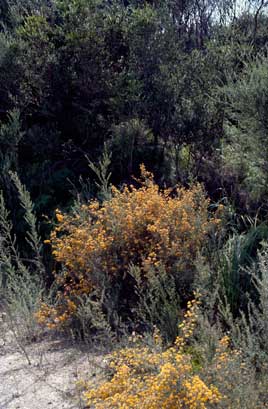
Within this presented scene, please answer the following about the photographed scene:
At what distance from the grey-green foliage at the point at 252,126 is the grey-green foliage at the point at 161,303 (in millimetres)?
2045

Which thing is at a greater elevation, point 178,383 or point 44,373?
point 178,383

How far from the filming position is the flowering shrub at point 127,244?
5105mm

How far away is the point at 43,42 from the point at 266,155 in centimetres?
434

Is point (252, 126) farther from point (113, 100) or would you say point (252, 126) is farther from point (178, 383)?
point (178, 383)

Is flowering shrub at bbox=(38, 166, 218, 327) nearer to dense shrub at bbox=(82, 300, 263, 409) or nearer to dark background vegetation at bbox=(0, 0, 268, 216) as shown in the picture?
dense shrub at bbox=(82, 300, 263, 409)

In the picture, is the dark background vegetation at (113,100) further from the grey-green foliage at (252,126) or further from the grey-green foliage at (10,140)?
the grey-green foliage at (252,126)

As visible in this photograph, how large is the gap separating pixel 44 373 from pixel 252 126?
3.41 meters

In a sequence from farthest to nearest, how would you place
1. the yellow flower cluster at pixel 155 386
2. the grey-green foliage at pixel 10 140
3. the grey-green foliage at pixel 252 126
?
1. the grey-green foliage at pixel 10 140
2. the grey-green foliage at pixel 252 126
3. the yellow flower cluster at pixel 155 386

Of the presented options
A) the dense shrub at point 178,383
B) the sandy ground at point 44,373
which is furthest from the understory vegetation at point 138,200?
the sandy ground at point 44,373

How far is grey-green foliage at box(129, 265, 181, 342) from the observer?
457 centimetres

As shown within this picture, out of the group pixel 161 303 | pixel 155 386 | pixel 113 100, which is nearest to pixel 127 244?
pixel 161 303

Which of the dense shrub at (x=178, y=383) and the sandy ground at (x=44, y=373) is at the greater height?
the dense shrub at (x=178, y=383)

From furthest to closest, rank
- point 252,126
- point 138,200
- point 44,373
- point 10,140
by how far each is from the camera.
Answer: point 10,140
point 252,126
point 138,200
point 44,373

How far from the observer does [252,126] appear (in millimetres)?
6289
